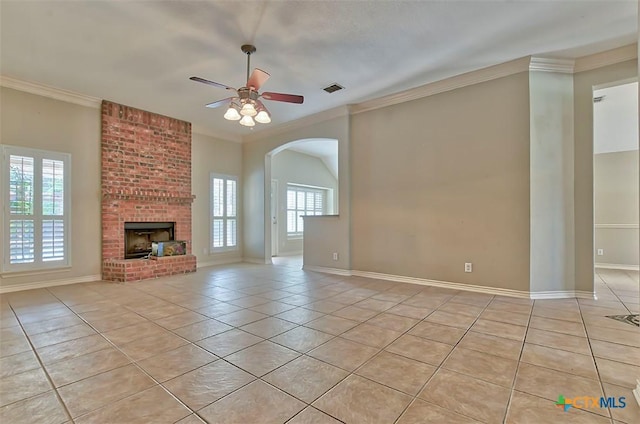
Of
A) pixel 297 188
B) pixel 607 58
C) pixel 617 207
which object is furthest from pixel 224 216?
pixel 617 207

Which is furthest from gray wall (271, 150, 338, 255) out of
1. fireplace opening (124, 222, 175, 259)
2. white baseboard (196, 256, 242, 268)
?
fireplace opening (124, 222, 175, 259)

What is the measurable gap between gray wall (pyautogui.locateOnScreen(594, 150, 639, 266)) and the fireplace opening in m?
8.30

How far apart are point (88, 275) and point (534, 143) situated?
6623mm

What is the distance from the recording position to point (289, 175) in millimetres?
8539

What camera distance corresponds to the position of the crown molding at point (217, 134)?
6.09m

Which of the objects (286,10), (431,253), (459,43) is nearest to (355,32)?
(286,10)

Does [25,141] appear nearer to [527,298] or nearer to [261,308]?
[261,308]

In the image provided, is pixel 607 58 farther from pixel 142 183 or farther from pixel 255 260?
pixel 142 183

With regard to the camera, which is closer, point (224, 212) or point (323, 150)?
point (224, 212)

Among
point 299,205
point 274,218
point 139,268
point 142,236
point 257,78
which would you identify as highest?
point 257,78

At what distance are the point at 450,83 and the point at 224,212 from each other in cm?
499

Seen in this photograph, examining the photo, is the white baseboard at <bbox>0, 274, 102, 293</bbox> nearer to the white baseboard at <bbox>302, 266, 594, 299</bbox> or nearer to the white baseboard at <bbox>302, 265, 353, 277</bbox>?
the white baseboard at <bbox>302, 265, 353, 277</bbox>

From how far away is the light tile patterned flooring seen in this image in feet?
5.06

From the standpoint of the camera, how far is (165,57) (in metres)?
3.43
